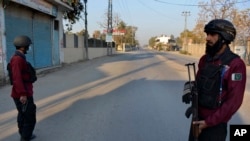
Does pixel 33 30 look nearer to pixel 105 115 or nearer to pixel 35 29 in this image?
pixel 35 29

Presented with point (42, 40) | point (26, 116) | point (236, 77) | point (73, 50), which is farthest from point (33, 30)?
point (236, 77)

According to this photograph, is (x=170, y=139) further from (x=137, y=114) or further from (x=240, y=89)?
(x=240, y=89)

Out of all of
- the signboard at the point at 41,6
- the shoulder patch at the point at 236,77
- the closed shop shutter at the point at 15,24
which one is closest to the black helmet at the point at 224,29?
the shoulder patch at the point at 236,77

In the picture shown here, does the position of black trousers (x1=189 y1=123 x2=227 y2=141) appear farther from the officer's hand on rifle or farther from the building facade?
the building facade

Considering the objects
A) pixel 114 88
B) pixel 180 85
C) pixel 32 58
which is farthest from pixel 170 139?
pixel 32 58

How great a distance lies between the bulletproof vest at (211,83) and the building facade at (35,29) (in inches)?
412

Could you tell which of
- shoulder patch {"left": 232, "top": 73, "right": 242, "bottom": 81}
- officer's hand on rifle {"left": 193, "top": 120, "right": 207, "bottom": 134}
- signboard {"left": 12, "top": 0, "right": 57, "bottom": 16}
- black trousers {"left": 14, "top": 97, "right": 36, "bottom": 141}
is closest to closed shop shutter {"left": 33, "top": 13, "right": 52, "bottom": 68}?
signboard {"left": 12, "top": 0, "right": 57, "bottom": 16}

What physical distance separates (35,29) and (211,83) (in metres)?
15.3

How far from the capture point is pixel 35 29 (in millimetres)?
16562

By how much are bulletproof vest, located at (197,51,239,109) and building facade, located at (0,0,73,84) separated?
1046 cm

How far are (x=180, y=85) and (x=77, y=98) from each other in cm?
443

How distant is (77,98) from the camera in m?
8.56

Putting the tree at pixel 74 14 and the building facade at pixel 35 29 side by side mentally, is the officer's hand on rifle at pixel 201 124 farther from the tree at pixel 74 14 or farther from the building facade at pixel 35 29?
the tree at pixel 74 14

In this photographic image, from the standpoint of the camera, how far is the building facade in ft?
40.7
